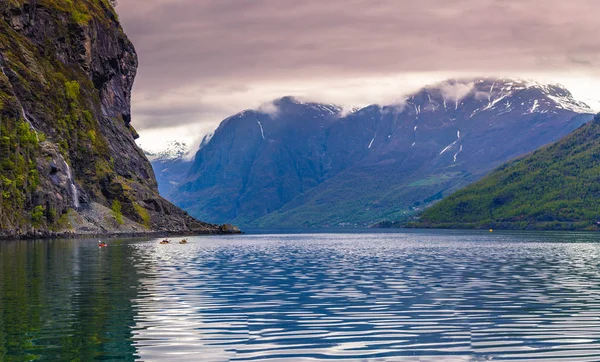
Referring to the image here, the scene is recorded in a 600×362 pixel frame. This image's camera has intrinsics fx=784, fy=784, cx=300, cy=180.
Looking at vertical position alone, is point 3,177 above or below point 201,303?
above

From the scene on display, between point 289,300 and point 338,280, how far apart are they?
734 inches

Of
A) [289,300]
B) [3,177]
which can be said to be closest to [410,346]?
[289,300]

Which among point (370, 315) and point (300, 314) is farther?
point (300, 314)

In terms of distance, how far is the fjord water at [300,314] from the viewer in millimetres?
36375

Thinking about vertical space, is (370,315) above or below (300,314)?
below

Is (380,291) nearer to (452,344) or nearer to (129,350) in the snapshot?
(452,344)

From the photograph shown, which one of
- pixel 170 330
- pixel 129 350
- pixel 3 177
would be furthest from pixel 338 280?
pixel 3 177

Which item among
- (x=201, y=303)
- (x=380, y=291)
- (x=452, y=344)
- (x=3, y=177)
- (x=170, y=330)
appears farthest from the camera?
(x=3, y=177)

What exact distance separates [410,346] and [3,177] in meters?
174

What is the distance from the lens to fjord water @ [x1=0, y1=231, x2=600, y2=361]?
Answer: 36375mm

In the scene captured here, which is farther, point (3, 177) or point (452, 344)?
point (3, 177)

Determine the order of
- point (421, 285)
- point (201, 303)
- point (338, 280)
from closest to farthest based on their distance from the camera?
1. point (201, 303)
2. point (421, 285)
3. point (338, 280)

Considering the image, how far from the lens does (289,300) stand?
2291 inches

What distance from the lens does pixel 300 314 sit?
49656mm
